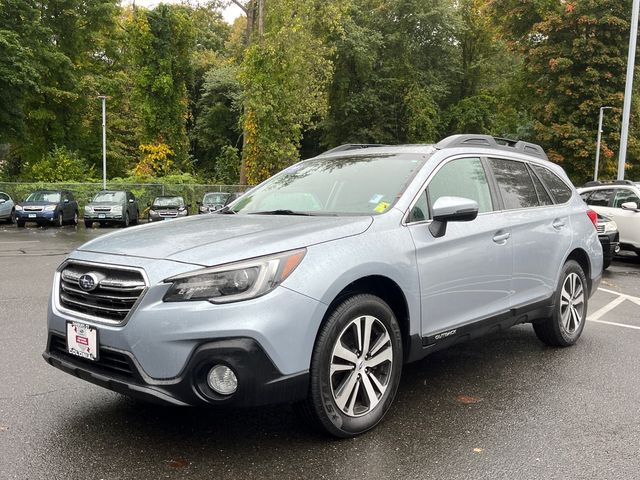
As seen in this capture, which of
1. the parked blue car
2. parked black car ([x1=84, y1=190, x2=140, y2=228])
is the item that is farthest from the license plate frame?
the parked blue car

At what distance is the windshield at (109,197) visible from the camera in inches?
990

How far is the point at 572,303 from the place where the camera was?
5.54 meters

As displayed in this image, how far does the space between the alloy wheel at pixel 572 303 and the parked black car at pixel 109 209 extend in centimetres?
2177

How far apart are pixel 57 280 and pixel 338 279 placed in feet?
5.52

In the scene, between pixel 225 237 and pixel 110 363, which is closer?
pixel 110 363

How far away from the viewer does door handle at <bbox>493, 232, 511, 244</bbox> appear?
14.6 feet

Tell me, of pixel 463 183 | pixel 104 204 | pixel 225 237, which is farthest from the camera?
pixel 104 204

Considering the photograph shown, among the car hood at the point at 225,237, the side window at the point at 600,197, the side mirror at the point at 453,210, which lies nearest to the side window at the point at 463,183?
the side mirror at the point at 453,210

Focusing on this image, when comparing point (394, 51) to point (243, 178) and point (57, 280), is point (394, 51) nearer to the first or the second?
point (243, 178)

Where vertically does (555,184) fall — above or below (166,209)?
→ above

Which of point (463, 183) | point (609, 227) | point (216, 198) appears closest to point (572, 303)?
point (463, 183)

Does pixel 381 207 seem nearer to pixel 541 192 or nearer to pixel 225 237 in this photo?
pixel 225 237

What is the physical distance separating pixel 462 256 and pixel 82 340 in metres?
2.46

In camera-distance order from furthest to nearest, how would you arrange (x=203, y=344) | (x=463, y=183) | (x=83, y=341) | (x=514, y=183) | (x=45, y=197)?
1. (x=45, y=197)
2. (x=514, y=183)
3. (x=463, y=183)
4. (x=83, y=341)
5. (x=203, y=344)
